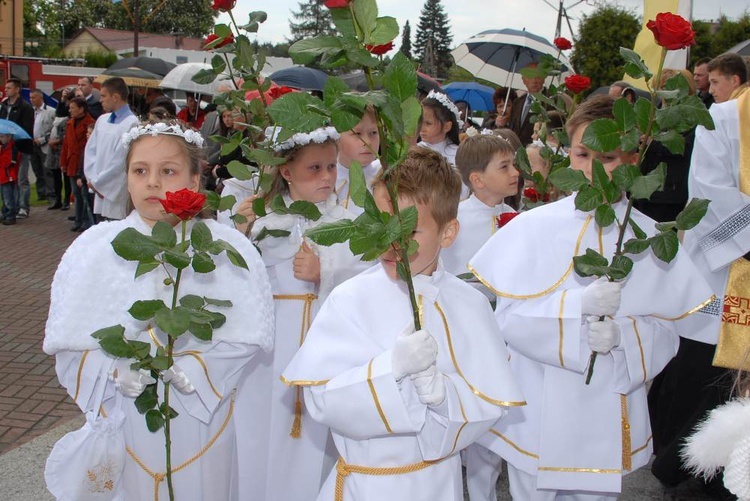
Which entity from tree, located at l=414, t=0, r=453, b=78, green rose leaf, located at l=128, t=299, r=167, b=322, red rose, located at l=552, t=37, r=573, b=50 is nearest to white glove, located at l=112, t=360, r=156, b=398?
green rose leaf, located at l=128, t=299, r=167, b=322

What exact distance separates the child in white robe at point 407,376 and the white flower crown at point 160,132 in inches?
41.9

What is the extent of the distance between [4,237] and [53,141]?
2.89 m

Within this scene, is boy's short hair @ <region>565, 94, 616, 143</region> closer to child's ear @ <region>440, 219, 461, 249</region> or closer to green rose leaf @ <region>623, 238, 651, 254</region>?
green rose leaf @ <region>623, 238, 651, 254</region>

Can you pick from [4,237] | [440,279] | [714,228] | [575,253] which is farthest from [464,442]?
[4,237]

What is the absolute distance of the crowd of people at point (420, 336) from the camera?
264cm

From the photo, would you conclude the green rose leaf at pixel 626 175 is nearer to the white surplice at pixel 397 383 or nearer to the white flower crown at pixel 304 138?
the white surplice at pixel 397 383

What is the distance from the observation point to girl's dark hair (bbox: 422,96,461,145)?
21.3ft

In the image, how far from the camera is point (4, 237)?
12406 millimetres

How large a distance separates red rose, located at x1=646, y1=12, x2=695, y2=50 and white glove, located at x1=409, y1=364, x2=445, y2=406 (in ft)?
4.89

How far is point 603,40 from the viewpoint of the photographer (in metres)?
23.8

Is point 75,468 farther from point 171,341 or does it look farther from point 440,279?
point 440,279

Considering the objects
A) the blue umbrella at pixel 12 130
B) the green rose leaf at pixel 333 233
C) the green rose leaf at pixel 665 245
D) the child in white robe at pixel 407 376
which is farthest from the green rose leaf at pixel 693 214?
the blue umbrella at pixel 12 130

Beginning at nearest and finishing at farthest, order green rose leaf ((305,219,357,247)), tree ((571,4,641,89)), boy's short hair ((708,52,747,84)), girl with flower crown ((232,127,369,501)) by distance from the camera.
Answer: green rose leaf ((305,219,357,247)) → girl with flower crown ((232,127,369,501)) → boy's short hair ((708,52,747,84)) → tree ((571,4,641,89))

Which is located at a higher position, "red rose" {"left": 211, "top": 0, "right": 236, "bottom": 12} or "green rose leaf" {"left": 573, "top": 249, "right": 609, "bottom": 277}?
"red rose" {"left": 211, "top": 0, "right": 236, "bottom": 12}
